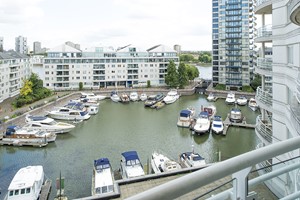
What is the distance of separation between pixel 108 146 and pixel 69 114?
7931 millimetres

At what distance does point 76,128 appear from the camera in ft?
64.8

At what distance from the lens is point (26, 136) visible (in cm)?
1588

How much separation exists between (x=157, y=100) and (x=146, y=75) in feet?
34.3

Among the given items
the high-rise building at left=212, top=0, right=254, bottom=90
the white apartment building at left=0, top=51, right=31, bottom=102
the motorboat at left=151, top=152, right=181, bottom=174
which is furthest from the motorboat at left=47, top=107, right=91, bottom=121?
the high-rise building at left=212, top=0, right=254, bottom=90

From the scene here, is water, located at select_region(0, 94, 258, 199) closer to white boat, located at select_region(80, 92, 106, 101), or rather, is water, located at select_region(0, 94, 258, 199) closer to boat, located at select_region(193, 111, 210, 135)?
boat, located at select_region(193, 111, 210, 135)

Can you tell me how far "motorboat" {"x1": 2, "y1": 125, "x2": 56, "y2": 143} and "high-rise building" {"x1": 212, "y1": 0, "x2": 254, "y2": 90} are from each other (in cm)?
2521

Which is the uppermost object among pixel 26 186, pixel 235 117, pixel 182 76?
pixel 182 76

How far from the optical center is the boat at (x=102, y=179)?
9.40 meters

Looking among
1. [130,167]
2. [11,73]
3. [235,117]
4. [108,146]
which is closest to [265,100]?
[130,167]

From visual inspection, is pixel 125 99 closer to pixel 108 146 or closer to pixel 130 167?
pixel 108 146

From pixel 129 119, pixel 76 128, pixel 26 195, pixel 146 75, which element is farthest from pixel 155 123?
pixel 146 75

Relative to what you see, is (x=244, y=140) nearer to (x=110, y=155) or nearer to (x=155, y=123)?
(x=155, y=123)

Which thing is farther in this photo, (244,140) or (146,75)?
(146,75)

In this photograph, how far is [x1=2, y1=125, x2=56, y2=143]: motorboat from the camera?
618 inches
